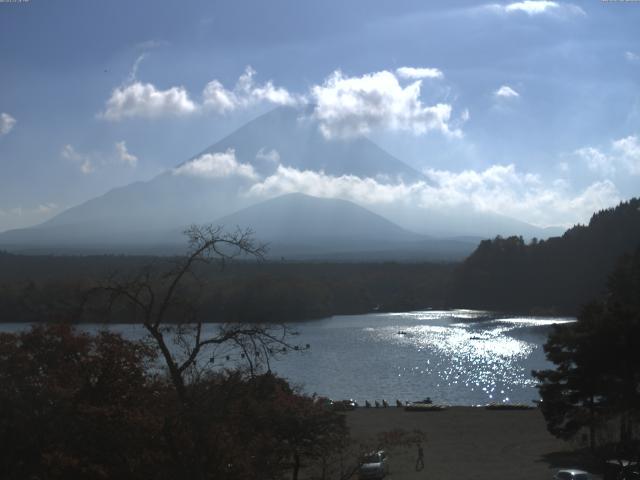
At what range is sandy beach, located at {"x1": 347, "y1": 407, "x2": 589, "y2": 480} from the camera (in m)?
9.98

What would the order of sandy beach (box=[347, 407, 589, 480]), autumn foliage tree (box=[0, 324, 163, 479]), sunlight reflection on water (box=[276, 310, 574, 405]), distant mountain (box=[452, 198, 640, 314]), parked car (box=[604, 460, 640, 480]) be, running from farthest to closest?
distant mountain (box=[452, 198, 640, 314]) → sunlight reflection on water (box=[276, 310, 574, 405]) → sandy beach (box=[347, 407, 589, 480]) → parked car (box=[604, 460, 640, 480]) → autumn foliage tree (box=[0, 324, 163, 479])

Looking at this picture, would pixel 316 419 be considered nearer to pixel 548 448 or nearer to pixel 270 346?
pixel 270 346

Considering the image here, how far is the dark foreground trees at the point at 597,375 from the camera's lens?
382 inches

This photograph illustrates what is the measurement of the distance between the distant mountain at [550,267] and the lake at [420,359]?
499cm

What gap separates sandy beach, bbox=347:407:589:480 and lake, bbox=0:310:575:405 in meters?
2.00

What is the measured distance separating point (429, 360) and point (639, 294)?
27.4 feet

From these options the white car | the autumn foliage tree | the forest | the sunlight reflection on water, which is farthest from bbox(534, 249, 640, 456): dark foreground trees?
the forest

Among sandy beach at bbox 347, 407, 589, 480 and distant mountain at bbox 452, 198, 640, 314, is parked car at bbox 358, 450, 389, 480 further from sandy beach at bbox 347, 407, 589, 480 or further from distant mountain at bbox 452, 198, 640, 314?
distant mountain at bbox 452, 198, 640, 314

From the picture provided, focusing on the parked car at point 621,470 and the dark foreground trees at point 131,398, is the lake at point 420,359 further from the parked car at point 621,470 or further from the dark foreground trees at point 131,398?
the dark foreground trees at point 131,398

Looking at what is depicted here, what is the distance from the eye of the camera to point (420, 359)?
2650cm

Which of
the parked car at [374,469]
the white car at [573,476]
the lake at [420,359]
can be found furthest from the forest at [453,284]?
the white car at [573,476]

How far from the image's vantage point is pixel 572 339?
10852mm

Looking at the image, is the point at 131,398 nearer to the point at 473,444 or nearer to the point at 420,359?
the point at 473,444

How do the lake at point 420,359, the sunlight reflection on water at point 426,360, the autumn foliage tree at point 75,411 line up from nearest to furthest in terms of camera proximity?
1. the autumn foliage tree at point 75,411
2. the lake at point 420,359
3. the sunlight reflection on water at point 426,360
